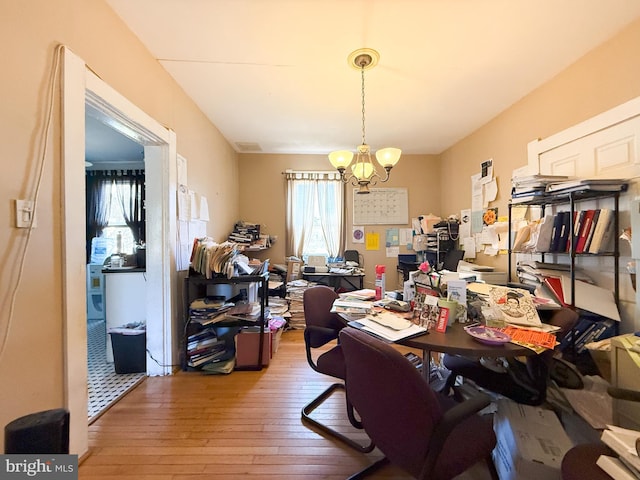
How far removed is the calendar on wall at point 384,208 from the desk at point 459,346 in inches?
119

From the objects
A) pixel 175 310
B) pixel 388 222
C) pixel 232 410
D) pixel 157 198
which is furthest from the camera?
pixel 388 222

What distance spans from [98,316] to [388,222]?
458cm

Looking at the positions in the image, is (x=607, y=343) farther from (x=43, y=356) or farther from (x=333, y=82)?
(x=43, y=356)

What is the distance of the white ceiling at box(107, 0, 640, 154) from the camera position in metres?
1.58

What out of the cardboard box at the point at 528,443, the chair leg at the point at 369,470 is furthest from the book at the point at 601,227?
the chair leg at the point at 369,470

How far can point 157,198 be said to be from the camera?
2.20 m

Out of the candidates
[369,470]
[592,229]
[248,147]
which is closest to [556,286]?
[592,229]

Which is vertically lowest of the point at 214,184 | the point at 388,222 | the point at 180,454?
the point at 180,454

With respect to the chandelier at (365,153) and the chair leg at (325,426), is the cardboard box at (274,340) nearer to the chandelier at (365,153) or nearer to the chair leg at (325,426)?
the chair leg at (325,426)

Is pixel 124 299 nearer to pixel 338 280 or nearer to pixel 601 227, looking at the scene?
pixel 338 280

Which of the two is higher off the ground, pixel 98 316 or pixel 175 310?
pixel 175 310

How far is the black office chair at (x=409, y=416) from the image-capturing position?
86 cm

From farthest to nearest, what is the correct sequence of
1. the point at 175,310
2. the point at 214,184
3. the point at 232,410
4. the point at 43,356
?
the point at 214,184 → the point at 175,310 → the point at 232,410 → the point at 43,356

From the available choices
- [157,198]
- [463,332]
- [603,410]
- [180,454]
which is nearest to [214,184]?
[157,198]
